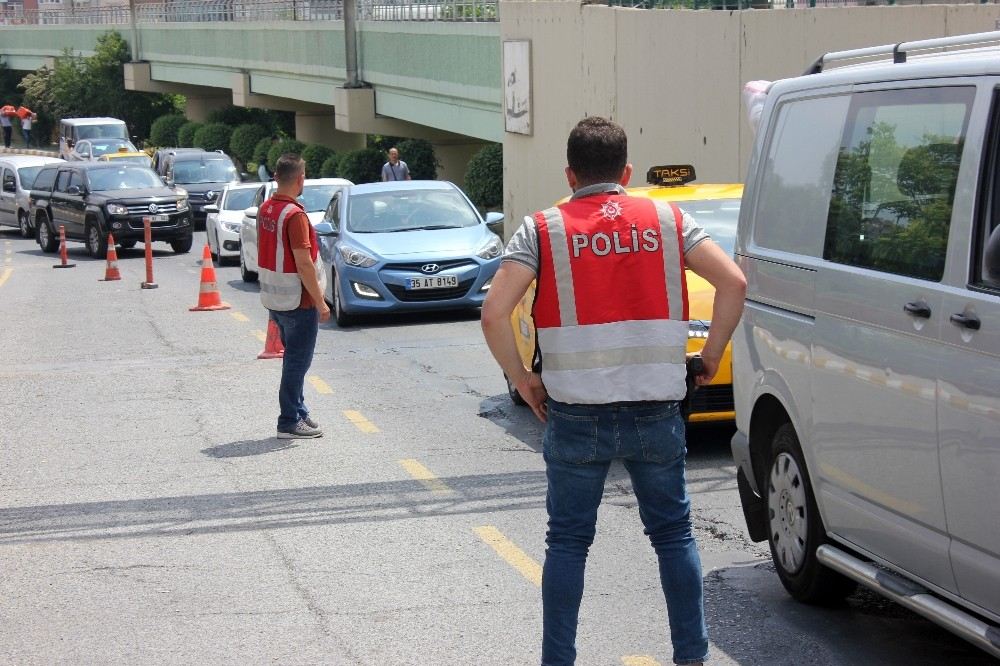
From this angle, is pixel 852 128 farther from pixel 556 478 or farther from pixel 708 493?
pixel 708 493

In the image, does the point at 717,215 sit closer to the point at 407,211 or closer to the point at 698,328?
the point at 698,328

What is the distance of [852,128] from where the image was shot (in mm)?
5676

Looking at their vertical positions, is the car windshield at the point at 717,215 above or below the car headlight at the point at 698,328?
above

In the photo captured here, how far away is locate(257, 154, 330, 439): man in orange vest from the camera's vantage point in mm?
9953

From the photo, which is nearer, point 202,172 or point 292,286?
point 292,286

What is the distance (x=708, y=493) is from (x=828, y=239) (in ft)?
9.40

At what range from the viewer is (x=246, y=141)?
5553 centimetres

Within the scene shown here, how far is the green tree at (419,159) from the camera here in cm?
3806

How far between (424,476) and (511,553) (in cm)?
182

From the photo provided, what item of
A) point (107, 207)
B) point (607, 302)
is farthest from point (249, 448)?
point (107, 207)

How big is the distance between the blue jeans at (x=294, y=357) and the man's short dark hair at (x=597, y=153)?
5417mm

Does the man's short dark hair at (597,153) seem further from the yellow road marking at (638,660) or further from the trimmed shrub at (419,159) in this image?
the trimmed shrub at (419,159)

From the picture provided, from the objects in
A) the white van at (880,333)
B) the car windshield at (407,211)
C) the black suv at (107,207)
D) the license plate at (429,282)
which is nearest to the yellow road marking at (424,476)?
the white van at (880,333)

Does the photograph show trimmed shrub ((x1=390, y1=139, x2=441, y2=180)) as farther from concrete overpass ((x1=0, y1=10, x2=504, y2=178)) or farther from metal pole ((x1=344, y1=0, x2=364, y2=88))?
metal pole ((x1=344, y1=0, x2=364, y2=88))
